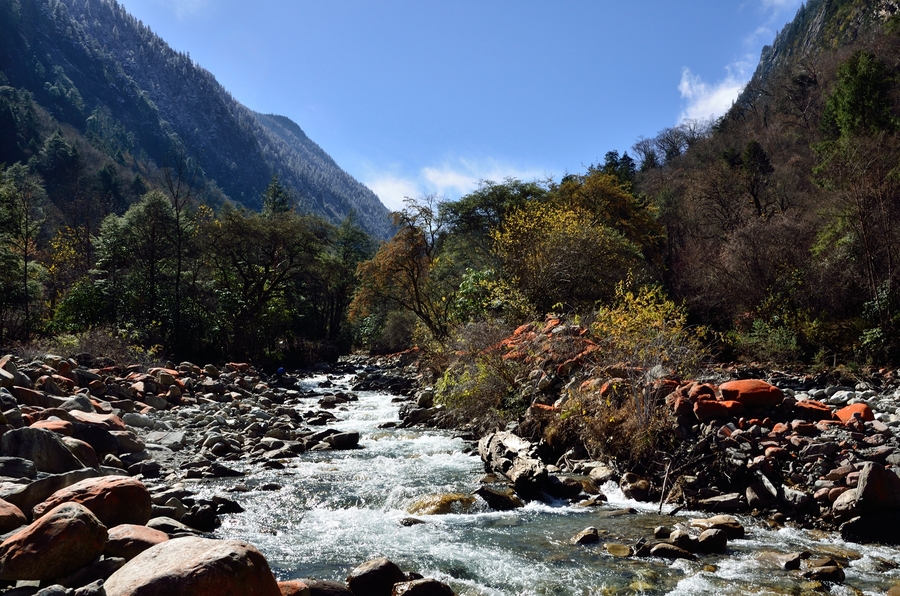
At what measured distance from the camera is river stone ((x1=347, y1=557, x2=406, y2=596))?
4379mm

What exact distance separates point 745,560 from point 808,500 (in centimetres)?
153

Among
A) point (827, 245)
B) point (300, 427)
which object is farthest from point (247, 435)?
point (827, 245)

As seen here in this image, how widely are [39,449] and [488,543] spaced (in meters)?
4.84

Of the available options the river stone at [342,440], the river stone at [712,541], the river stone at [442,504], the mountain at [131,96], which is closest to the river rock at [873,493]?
the river stone at [712,541]

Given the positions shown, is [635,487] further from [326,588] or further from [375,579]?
[326,588]

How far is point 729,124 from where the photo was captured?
53.3 metres

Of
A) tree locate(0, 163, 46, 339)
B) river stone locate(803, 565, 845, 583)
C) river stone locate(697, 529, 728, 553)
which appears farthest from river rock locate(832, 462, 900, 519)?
tree locate(0, 163, 46, 339)

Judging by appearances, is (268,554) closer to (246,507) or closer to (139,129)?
(246,507)

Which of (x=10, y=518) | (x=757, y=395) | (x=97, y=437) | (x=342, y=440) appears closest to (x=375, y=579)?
(x=10, y=518)

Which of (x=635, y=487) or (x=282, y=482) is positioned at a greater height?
(x=635, y=487)

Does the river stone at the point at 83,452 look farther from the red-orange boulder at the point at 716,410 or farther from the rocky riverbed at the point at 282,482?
the red-orange boulder at the point at 716,410

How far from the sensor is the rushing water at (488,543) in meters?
4.73

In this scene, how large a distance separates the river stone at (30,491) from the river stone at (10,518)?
0.35 meters

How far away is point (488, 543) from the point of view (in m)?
5.79
